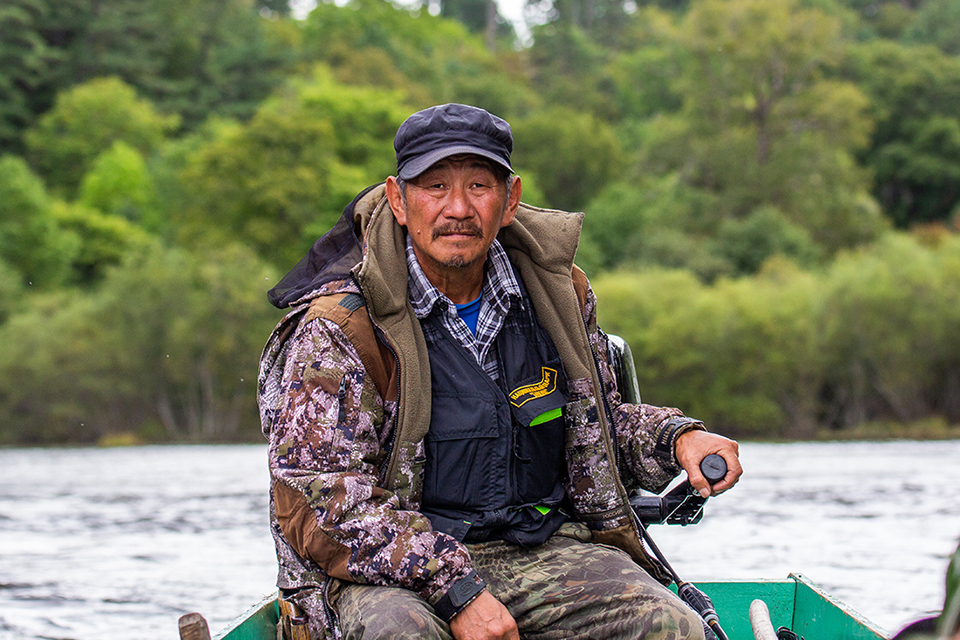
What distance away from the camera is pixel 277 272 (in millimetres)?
32750

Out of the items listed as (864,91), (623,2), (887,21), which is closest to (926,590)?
(864,91)

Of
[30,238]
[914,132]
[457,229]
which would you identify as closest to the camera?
[457,229]

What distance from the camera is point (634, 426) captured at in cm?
298

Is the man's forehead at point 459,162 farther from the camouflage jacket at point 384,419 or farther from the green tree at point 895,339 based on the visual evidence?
the green tree at point 895,339

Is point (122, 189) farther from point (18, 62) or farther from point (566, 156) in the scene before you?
point (566, 156)

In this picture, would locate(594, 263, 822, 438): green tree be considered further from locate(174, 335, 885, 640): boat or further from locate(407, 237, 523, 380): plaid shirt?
locate(407, 237, 523, 380): plaid shirt

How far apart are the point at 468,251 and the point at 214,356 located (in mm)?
27502

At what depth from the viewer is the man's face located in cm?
272

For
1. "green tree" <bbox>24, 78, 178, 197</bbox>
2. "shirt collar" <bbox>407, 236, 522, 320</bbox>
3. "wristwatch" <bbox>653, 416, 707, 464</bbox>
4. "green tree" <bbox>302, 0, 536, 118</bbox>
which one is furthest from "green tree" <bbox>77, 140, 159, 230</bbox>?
"wristwatch" <bbox>653, 416, 707, 464</bbox>

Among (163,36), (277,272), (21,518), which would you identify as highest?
(163,36)

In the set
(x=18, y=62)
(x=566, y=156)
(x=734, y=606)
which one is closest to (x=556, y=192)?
(x=566, y=156)

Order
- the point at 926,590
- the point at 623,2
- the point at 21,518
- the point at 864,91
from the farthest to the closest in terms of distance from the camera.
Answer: the point at 623,2, the point at 864,91, the point at 21,518, the point at 926,590

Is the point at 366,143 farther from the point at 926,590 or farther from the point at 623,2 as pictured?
the point at 623,2

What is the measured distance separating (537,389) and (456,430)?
0.91ft
